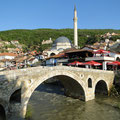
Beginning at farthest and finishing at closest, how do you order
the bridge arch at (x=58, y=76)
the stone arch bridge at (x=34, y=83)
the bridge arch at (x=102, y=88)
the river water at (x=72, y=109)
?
the bridge arch at (x=102, y=88)
the river water at (x=72, y=109)
the bridge arch at (x=58, y=76)
the stone arch bridge at (x=34, y=83)

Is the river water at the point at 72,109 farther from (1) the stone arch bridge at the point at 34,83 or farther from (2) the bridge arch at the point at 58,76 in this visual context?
(2) the bridge arch at the point at 58,76

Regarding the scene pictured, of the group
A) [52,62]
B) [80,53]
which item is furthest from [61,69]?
[52,62]

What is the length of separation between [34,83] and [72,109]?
6.48 meters

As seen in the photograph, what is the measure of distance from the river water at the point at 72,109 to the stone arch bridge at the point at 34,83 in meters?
1.71

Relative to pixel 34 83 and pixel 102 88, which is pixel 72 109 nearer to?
pixel 34 83

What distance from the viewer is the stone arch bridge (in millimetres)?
10172

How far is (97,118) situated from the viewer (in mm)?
13641

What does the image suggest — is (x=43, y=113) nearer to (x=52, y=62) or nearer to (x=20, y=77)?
(x=20, y=77)

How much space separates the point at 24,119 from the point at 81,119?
5755mm

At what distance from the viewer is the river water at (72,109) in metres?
13.9

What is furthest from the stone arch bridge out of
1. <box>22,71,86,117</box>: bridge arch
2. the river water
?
the river water

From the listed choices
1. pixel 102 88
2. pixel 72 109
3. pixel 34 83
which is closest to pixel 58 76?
pixel 72 109

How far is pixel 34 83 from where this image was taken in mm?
12602

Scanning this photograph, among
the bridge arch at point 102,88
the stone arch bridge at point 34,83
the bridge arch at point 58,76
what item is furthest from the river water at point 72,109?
the bridge arch at point 102,88
